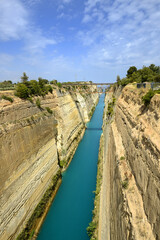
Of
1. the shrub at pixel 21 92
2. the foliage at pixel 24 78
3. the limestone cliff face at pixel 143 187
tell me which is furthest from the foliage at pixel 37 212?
the foliage at pixel 24 78

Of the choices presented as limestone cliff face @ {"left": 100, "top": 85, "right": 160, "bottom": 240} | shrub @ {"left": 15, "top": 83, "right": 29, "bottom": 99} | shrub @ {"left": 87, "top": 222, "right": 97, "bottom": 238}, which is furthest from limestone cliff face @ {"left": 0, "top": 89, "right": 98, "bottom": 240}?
limestone cliff face @ {"left": 100, "top": 85, "right": 160, "bottom": 240}

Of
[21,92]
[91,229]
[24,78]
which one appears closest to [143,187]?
[91,229]

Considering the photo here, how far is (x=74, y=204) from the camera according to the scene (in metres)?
11.7

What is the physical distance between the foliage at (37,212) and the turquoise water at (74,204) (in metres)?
0.71

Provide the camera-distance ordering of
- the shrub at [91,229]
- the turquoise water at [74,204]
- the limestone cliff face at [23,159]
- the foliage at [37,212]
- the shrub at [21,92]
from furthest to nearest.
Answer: the shrub at [21,92], the turquoise water at [74,204], the foliage at [37,212], the shrub at [91,229], the limestone cliff face at [23,159]

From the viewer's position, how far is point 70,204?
11.8 m

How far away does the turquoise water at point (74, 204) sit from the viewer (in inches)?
378

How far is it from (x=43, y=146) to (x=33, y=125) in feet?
6.99

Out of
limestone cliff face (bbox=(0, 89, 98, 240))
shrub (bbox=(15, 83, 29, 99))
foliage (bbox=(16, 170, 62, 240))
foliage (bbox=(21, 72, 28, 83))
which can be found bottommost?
foliage (bbox=(16, 170, 62, 240))

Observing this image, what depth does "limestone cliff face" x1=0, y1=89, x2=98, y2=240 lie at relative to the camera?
786 cm

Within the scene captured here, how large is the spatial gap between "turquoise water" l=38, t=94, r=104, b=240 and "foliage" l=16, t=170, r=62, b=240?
27.9 inches

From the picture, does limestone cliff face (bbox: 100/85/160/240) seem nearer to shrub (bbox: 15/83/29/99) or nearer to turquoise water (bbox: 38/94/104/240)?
turquoise water (bbox: 38/94/104/240)

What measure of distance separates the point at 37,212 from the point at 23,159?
12.7 ft

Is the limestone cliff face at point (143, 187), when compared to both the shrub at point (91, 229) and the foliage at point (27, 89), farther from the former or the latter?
the foliage at point (27, 89)
